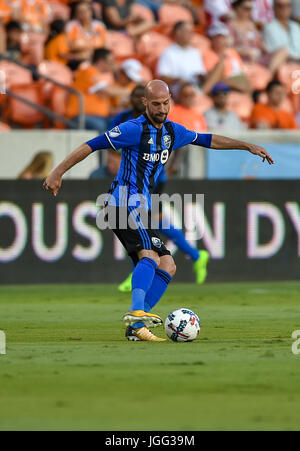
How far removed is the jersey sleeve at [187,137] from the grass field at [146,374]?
1670 millimetres

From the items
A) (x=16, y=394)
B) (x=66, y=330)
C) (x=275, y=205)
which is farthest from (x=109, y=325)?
(x=275, y=205)

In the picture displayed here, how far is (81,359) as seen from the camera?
282 inches

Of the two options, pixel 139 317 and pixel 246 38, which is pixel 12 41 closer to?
pixel 246 38

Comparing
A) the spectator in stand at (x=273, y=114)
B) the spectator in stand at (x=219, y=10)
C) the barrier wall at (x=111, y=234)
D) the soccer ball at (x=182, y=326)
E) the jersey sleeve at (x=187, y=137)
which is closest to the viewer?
the soccer ball at (x=182, y=326)

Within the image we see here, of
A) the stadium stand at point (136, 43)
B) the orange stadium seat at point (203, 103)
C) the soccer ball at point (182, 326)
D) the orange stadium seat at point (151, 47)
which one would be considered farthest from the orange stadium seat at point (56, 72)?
the soccer ball at point (182, 326)

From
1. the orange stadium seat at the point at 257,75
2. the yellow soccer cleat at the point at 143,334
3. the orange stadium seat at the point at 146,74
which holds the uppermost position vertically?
the orange stadium seat at the point at 257,75

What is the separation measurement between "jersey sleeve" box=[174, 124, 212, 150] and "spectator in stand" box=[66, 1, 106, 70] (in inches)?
352

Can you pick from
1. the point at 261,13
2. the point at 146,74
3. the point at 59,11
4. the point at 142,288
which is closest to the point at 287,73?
the point at 261,13

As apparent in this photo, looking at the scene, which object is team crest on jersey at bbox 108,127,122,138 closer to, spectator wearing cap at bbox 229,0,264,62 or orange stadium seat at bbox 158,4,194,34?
orange stadium seat at bbox 158,4,194,34

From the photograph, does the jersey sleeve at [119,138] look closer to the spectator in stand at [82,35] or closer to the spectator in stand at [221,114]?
the spectator in stand at [221,114]

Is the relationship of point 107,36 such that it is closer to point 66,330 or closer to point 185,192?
point 185,192

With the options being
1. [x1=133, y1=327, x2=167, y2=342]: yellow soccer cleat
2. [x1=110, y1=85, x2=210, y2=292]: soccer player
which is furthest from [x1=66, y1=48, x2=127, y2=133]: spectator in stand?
[x1=133, y1=327, x2=167, y2=342]: yellow soccer cleat

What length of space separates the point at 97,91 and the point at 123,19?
9.27ft

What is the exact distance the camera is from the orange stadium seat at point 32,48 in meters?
16.8
